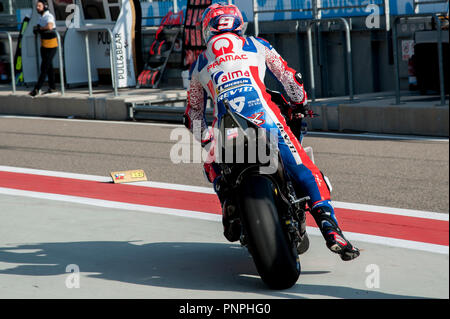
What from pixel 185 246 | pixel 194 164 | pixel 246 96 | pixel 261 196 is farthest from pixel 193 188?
pixel 261 196

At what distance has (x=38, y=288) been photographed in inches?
194

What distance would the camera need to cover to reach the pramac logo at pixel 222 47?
17.0ft

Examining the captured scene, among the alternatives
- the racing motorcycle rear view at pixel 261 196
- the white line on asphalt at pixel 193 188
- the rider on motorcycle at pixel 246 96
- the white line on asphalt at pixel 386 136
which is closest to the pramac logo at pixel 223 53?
the rider on motorcycle at pixel 246 96

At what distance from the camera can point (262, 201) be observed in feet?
14.7

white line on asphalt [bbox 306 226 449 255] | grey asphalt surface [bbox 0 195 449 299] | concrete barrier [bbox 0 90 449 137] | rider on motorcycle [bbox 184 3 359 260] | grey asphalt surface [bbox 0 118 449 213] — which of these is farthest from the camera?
concrete barrier [bbox 0 90 449 137]

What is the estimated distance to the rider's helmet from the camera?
529cm

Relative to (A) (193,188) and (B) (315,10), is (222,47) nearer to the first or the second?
(A) (193,188)

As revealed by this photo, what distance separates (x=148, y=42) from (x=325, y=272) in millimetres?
13729

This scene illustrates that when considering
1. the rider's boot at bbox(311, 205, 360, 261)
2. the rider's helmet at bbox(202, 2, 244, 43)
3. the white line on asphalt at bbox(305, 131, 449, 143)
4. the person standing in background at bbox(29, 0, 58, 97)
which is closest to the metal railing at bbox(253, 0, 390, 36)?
the white line on asphalt at bbox(305, 131, 449, 143)

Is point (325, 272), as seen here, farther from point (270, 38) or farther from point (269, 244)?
point (270, 38)

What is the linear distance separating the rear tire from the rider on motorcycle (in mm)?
283

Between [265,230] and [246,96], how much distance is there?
92 centimetres

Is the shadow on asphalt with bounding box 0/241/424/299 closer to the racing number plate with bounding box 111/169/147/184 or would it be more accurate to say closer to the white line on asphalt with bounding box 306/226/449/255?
the white line on asphalt with bounding box 306/226/449/255
